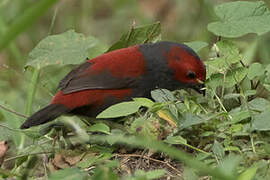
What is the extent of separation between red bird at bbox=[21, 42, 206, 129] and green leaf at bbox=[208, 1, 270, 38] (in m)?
0.29

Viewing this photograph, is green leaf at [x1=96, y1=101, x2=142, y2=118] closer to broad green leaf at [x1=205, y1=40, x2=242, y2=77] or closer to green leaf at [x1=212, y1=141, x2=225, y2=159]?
green leaf at [x1=212, y1=141, x2=225, y2=159]

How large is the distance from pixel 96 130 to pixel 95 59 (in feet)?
3.20

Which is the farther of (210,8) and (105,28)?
(105,28)

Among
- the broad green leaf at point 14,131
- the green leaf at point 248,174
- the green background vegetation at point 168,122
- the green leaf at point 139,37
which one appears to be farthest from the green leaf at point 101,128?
the green leaf at point 139,37

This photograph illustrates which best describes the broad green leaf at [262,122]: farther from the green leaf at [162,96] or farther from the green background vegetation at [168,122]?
the green leaf at [162,96]

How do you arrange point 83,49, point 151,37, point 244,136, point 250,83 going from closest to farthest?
Answer: point 244,136 < point 250,83 < point 83,49 < point 151,37

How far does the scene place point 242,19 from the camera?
4293 millimetres

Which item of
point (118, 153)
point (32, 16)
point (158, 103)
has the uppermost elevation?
point (32, 16)

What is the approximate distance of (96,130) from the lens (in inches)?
150

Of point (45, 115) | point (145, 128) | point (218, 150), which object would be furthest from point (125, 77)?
point (218, 150)

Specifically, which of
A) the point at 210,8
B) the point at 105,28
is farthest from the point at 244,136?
the point at 105,28

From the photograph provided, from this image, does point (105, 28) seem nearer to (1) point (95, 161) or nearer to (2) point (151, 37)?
(2) point (151, 37)

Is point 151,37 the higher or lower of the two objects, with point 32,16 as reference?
lower

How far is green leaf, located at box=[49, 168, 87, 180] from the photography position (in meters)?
3.18
